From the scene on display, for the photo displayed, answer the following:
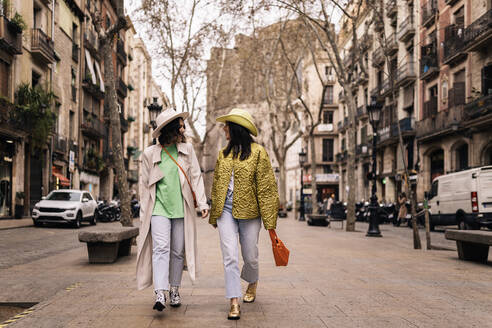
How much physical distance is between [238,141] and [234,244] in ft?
2.98

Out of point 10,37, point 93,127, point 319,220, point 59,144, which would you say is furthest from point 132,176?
point 319,220

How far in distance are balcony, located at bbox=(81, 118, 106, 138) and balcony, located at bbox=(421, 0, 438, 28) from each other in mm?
21307

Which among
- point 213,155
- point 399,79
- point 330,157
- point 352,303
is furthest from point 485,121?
point 213,155

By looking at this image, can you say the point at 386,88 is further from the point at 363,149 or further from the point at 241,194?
the point at 241,194

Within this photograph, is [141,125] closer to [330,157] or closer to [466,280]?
[330,157]

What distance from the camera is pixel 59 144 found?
95.0 ft

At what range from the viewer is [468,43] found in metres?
23.6

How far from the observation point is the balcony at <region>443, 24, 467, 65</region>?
973 inches

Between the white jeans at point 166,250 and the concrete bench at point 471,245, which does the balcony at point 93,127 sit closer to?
the concrete bench at point 471,245

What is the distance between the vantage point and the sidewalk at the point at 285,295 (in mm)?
4279

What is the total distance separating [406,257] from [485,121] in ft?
48.4

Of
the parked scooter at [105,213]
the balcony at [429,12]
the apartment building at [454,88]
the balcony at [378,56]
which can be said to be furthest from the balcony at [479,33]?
the parked scooter at [105,213]

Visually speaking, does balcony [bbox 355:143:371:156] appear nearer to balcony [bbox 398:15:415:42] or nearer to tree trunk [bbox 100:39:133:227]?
balcony [bbox 398:15:415:42]

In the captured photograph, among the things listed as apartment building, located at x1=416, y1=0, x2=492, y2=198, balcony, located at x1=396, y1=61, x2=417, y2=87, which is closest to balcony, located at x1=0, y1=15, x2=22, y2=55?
apartment building, located at x1=416, y1=0, x2=492, y2=198
